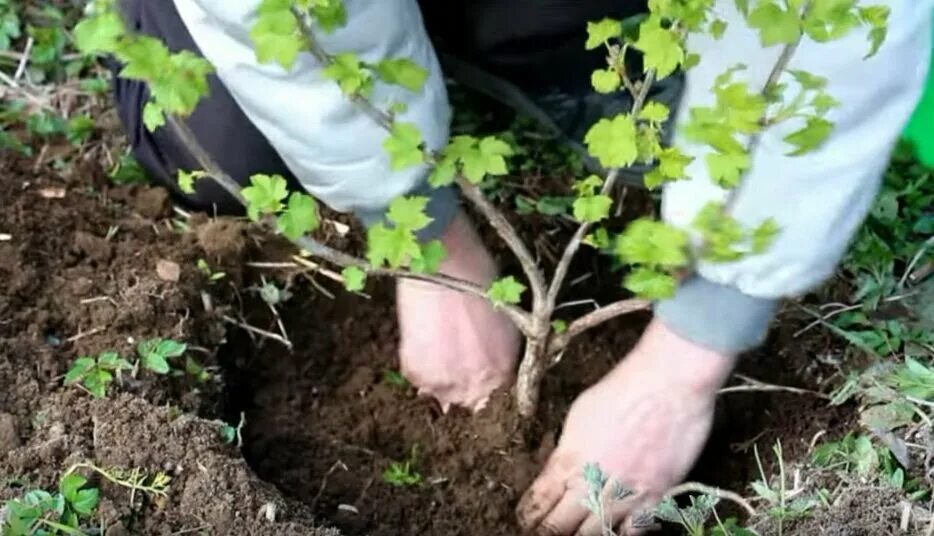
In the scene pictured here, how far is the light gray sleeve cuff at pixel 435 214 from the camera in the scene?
4.25 ft

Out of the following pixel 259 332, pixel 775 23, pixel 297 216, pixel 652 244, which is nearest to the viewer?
pixel 775 23

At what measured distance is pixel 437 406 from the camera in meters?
1.44

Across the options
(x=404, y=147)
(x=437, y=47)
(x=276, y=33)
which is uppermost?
(x=276, y=33)

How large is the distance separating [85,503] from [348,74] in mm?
428

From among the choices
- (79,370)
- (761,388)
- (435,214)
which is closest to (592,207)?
(435,214)

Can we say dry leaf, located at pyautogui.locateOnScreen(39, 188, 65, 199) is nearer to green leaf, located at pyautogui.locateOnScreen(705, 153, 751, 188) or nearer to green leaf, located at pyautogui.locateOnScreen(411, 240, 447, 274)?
green leaf, located at pyautogui.locateOnScreen(411, 240, 447, 274)

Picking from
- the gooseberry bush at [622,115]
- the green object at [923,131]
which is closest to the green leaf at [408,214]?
the gooseberry bush at [622,115]

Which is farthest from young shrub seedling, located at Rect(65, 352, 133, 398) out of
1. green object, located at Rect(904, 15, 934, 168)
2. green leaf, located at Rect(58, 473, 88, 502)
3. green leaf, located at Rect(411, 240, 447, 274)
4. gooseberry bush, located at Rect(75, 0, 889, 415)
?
green object, located at Rect(904, 15, 934, 168)

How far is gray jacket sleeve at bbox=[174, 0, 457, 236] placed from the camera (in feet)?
3.69

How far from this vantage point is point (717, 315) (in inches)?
48.8

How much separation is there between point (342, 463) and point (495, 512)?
16cm

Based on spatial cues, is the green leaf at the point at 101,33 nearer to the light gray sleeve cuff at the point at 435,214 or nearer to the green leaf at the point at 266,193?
the green leaf at the point at 266,193

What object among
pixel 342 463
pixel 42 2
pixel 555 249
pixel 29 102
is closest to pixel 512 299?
pixel 342 463

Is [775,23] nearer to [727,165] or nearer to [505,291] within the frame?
[727,165]
